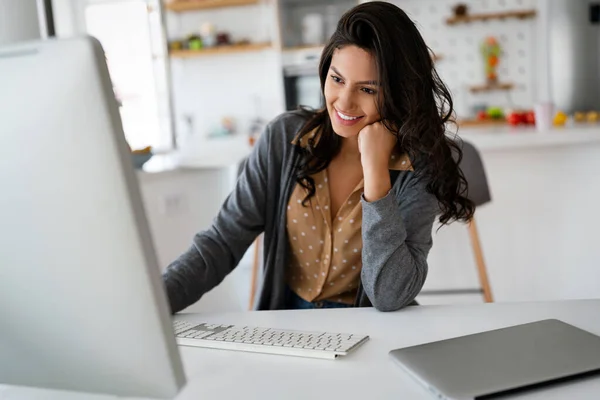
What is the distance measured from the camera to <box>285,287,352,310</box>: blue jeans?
1415 millimetres

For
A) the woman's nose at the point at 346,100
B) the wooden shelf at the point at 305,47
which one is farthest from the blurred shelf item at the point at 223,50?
the woman's nose at the point at 346,100

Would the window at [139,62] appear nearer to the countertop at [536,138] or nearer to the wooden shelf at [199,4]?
the wooden shelf at [199,4]

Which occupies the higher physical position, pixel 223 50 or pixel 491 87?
pixel 223 50

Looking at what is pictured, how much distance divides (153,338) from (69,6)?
404 centimetres

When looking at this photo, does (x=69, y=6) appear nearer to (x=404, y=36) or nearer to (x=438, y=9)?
(x=438, y=9)

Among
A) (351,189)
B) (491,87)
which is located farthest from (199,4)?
(351,189)

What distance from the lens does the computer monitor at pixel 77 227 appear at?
21.1 inches

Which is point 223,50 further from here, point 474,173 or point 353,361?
point 353,361

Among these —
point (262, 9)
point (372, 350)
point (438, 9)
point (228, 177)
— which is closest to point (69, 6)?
point (262, 9)


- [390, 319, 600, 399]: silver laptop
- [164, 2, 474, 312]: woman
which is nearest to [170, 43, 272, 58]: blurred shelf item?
[164, 2, 474, 312]: woman

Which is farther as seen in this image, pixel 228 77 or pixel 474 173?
pixel 228 77

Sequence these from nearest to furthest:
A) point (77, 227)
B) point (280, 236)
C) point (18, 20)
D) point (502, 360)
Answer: point (77, 227) < point (502, 360) < point (280, 236) < point (18, 20)

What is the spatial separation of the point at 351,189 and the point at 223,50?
356cm

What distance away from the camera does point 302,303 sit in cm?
145
